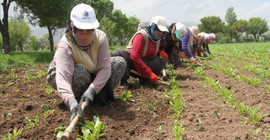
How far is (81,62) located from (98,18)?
41.4m

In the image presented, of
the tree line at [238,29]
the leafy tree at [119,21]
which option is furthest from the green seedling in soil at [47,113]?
the tree line at [238,29]

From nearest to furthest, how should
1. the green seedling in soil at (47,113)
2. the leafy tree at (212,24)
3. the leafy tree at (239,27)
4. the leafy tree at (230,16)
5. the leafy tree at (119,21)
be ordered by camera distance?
1. the green seedling in soil at (47,113)
2. the leafy tree at (119,21)
3. the leafy tree at (239,27)
4. the leafy tree at (212,24)
5. the leafy tree at (230,16)

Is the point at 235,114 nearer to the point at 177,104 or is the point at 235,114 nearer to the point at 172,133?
the point at 177,104

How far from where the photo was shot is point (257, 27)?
60.8m

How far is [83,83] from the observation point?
2512 mm

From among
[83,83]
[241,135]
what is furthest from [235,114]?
[83,83]

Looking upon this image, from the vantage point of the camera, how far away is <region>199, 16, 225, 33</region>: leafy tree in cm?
6400

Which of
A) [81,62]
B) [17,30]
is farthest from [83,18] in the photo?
[17,30]

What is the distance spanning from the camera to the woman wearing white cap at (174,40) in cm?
430

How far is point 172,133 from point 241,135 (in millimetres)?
647

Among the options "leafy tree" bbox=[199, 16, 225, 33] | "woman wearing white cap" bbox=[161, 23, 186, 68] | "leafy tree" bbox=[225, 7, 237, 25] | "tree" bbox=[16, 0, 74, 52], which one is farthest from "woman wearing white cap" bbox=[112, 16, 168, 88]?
"leafy tree" bbox=[225, 7, 237, 25]

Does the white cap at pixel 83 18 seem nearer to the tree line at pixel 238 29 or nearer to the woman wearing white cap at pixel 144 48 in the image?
the woman wearing white cap at pixel 144 48

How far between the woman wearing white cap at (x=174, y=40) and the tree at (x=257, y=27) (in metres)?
65.5

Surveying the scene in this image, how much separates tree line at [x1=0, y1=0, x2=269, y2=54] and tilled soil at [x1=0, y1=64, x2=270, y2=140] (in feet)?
31.1
